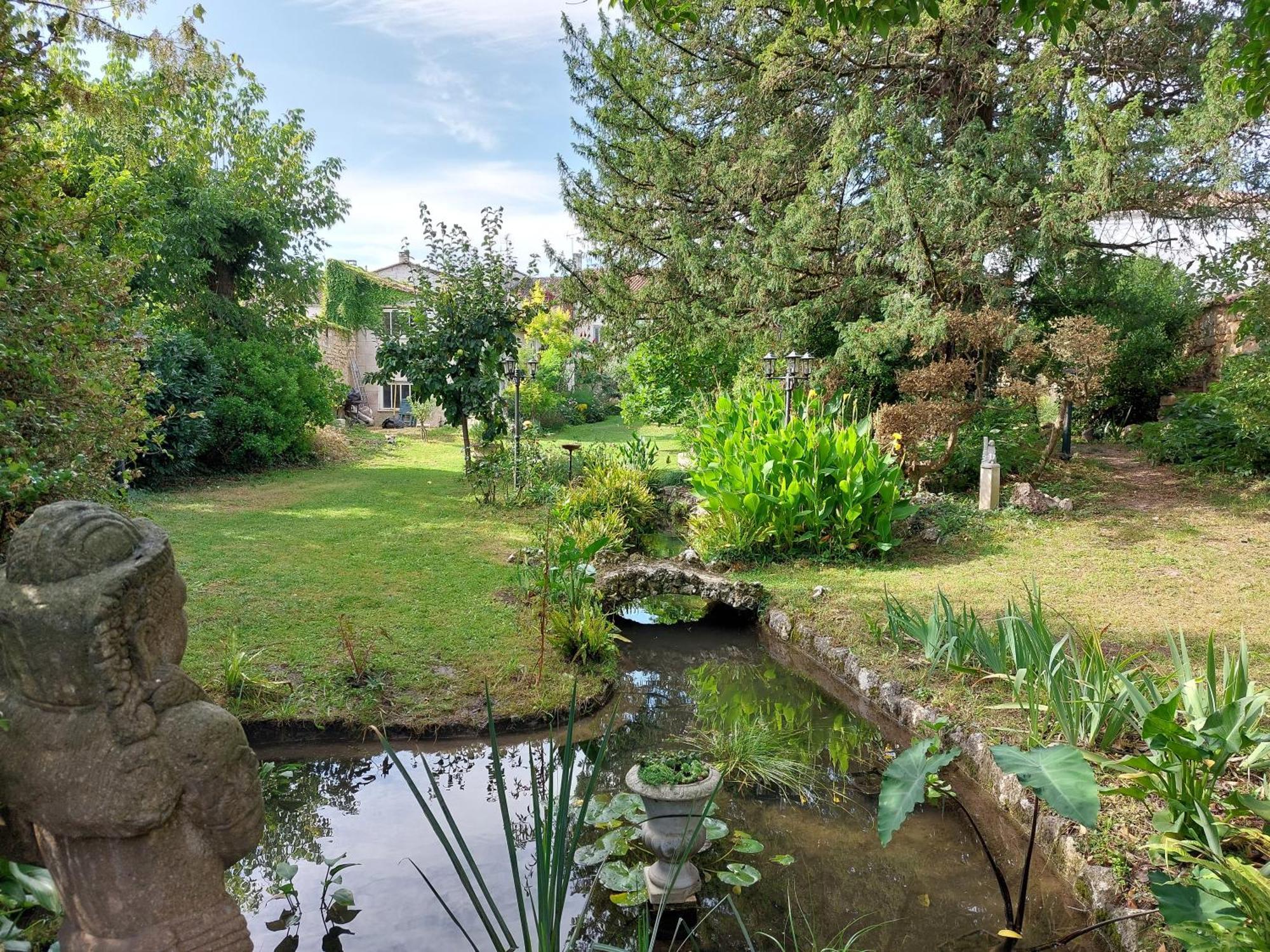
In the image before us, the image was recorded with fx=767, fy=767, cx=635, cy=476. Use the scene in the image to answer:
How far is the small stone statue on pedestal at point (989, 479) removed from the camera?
8.12 m

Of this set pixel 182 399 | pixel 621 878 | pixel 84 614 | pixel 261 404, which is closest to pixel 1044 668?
pixel 621 878

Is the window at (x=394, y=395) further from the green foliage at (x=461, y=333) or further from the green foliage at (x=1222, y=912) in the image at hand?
the green foliage at (x=1222, y=912)

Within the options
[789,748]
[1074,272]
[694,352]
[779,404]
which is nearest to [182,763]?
[789,748]

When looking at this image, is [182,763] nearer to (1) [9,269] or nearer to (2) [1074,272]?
(1) [9,269]

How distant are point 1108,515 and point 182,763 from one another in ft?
28.3

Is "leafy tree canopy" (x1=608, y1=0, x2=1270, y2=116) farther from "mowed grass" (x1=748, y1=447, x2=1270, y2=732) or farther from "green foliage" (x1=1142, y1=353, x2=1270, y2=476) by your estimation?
"green foliage" (x1=1142, y1=353, x2=1270, y2=476)

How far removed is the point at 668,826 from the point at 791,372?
19.4ft

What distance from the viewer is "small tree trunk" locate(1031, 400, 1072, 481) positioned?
334 inches

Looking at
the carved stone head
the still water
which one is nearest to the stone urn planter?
the still water

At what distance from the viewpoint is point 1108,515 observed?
26.2ft

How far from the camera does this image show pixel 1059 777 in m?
2.18

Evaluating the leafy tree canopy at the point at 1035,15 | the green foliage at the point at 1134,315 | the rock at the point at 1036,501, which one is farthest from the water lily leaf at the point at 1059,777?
the green foliage at the point at 1134,315

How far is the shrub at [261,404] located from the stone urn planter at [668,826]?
34.1 feet

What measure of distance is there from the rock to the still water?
4.76 metres
